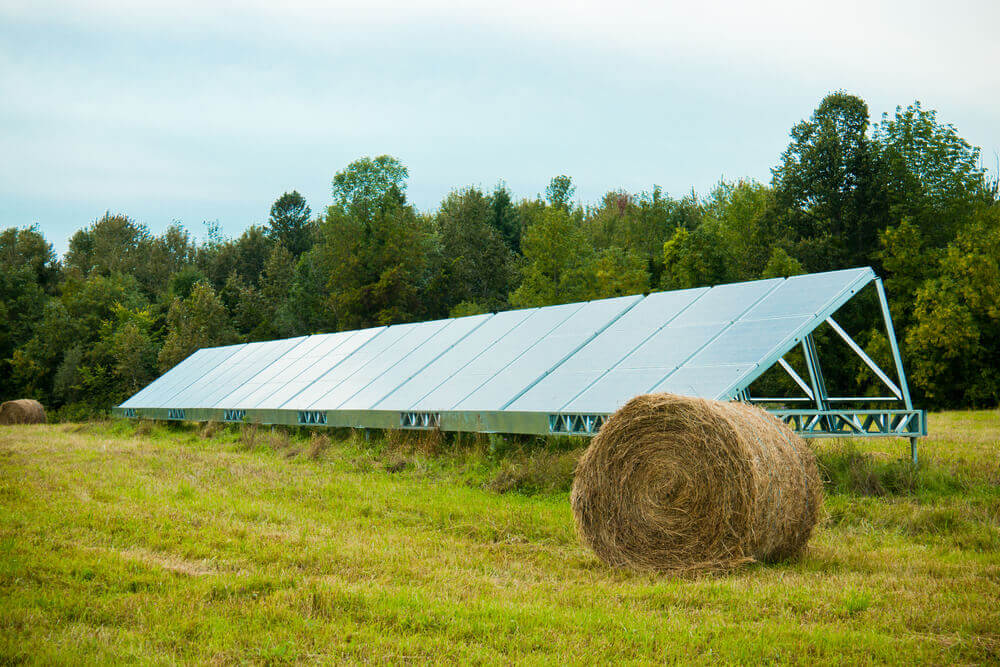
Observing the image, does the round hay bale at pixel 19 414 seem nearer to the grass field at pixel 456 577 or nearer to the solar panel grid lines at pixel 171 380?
the solar panel grid lines at pixel 171 380

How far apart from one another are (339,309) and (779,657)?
50852mm

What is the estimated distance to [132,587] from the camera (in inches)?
283

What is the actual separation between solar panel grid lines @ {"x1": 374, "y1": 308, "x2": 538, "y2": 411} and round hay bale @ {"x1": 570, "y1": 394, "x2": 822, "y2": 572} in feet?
28.6

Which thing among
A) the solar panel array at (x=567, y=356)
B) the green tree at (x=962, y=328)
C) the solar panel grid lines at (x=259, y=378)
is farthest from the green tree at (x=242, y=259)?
the green tree at (x=962, y=328)

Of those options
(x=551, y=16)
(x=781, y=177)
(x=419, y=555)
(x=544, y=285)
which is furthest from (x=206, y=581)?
(x=781, y=177)

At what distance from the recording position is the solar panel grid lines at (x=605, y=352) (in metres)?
13.7

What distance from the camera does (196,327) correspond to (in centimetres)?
5247

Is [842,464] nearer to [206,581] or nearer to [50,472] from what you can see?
[206,581]

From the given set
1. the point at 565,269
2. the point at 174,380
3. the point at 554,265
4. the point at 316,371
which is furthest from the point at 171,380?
the point at 565,269

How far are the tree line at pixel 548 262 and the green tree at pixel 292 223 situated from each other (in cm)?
27

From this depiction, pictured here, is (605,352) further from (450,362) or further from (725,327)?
(450,362)

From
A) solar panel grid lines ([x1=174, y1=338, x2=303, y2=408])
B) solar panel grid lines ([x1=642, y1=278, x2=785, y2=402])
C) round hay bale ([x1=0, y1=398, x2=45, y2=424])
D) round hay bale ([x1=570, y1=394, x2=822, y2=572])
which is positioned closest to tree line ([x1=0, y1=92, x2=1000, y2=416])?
round hay bale ([x1=0, y1=398, x2=45, y2=424])

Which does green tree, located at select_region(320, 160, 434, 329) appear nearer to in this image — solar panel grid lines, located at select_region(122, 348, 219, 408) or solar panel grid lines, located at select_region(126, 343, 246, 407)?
solar panel grid lines, located at select_region(122, 348, 219, 408)

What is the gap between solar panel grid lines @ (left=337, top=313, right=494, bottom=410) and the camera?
19067 millimetres
